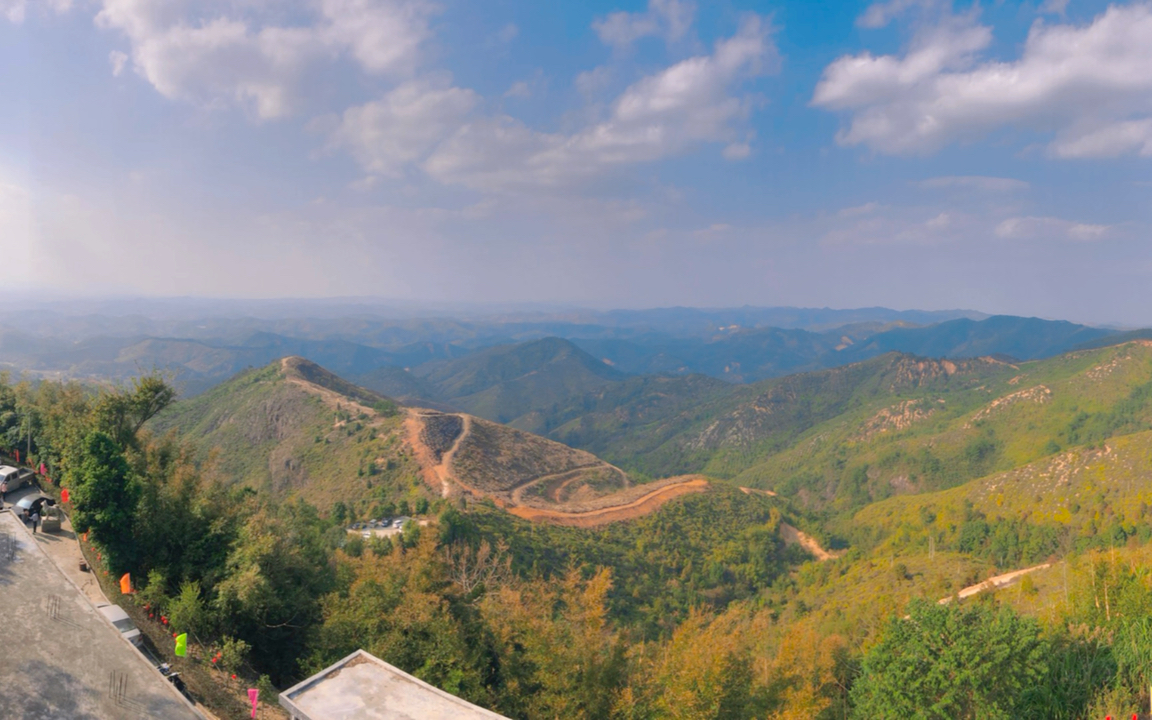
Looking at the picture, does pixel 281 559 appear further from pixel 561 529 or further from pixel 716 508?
pixel 716 508

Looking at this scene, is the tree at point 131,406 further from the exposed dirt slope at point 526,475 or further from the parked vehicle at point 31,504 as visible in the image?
the exposed dirt slope at point 526,475

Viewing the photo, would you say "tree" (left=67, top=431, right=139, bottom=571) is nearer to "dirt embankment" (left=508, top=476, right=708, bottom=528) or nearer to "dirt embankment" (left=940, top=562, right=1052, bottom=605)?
"dirt embankment" (left=508, top=476, right=708, bottom=528)

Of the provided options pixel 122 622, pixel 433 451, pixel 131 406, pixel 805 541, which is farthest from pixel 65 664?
pixel 805 541

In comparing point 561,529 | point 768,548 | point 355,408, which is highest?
point 355,408

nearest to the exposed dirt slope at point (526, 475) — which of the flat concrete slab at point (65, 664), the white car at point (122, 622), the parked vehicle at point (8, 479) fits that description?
the parked vehicle at point (8, 479)

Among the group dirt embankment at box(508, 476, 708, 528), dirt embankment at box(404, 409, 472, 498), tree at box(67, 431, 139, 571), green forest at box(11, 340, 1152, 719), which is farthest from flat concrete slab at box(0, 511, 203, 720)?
dirt embankment at box(508, 476, 708, 528)

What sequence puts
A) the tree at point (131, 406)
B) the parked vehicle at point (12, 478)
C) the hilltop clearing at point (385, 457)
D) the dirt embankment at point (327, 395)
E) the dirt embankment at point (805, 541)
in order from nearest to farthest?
1. the parked vehicle at point (12, 478)
2. the tree at point (131, 406)
3. the hilltop clearing at point (385, 457)
4. the dirt embankment at point (805, 541)
5. the dirt embankment at point (327, 395)

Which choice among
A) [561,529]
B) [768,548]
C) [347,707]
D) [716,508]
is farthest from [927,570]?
[347,707]
